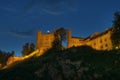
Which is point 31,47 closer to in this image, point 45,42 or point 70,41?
point 45,42

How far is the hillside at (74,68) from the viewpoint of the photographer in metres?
103

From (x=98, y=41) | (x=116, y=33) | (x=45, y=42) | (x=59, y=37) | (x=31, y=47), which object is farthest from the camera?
(x=31, y=47)

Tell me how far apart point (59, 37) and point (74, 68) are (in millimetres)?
55151

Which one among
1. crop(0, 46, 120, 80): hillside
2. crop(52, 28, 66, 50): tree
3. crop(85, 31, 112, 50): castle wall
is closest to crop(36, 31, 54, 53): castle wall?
crop(52, 28, 66, 50): tree

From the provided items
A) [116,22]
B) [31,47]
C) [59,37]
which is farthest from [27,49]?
[116,22]

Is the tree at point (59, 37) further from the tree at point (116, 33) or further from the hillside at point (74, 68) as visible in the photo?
the tree at point (116, 33)

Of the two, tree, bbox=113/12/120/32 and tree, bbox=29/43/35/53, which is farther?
tree, bbox=29/43/35/53

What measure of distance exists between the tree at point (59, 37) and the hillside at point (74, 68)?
22661mm

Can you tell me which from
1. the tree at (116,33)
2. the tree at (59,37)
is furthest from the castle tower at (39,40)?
the tree at (116,33)

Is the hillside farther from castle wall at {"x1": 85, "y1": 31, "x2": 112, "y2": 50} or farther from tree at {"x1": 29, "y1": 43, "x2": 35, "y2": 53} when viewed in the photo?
tree at {"x1": 29, "y1": 43, "x2": 35, "y2": 53}

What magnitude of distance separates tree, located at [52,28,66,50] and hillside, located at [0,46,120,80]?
22.7 metres

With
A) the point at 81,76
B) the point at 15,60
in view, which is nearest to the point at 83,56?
the point at 81,76

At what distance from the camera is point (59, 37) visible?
6442 inches

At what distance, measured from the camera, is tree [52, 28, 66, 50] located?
6132 inches
